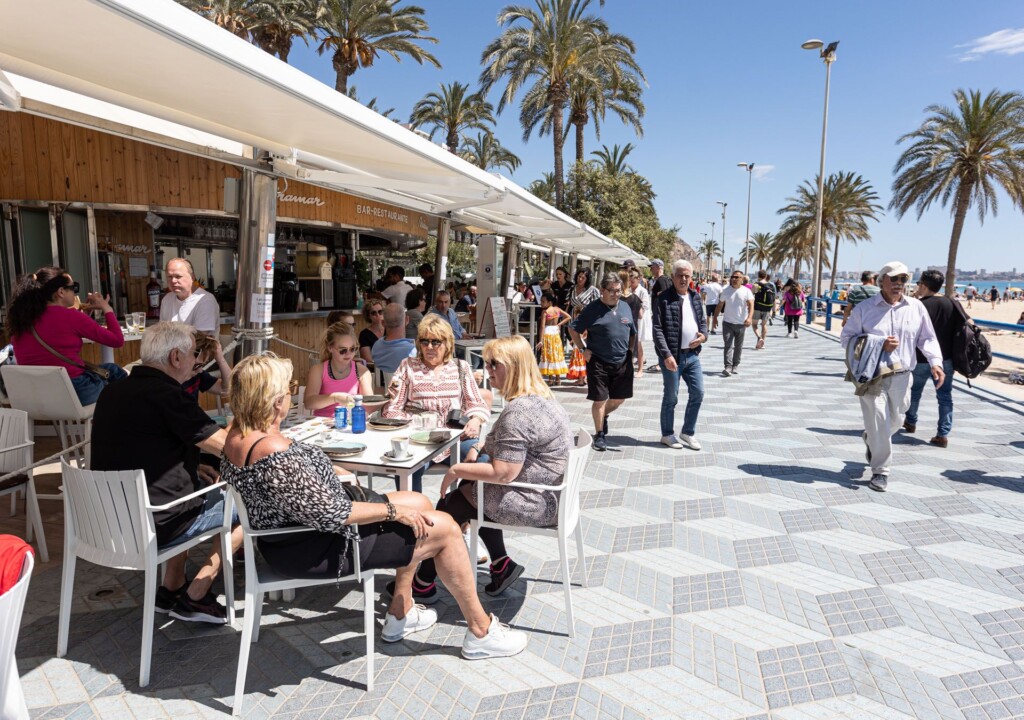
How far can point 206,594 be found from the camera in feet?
9.93

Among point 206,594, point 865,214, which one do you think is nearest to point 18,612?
point 206,594

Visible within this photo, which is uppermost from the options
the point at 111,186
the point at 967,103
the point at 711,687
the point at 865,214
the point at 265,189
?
the point at 967,103

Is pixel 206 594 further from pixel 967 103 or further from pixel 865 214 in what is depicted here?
pixel 865 214

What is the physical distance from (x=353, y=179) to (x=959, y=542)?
485 centimetres

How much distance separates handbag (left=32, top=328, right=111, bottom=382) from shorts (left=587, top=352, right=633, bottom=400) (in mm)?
3829

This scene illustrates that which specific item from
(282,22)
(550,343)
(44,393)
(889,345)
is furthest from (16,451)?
(282,22)

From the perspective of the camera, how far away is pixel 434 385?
408 centimetres

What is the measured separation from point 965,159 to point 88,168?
2792 centimetres

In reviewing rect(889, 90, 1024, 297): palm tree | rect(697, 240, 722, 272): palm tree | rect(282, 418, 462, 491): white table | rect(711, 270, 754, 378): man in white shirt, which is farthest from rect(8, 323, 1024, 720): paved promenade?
rect(697, 240, 722, 272): palm tree

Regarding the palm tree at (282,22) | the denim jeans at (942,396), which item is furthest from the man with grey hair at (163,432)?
the palm tree at (282,22)

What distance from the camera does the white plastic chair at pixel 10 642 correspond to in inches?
63.9

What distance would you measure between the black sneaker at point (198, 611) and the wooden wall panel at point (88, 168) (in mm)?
5914

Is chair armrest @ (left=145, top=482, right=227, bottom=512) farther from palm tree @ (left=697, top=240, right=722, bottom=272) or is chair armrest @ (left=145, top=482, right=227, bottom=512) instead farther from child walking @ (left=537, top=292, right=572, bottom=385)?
palm tree @ (left=697, top=240, right=722, bottom=272)

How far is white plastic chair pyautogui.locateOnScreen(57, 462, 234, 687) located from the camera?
2502 mm
